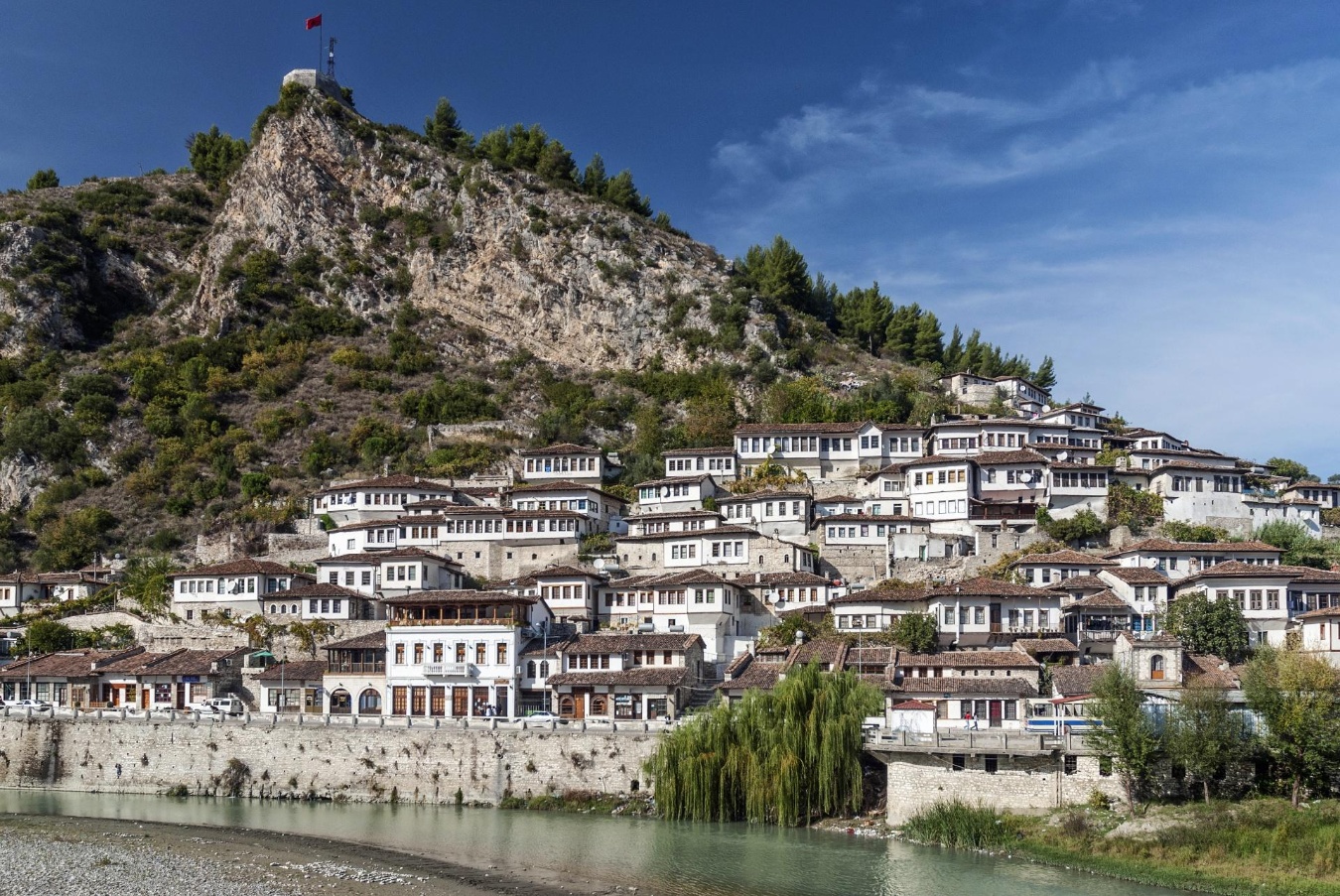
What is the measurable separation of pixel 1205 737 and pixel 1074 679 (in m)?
9.10

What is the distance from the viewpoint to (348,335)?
399 feet

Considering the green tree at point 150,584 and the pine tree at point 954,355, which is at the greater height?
the pine tree at point 954,355

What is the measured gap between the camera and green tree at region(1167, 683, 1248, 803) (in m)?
37.8

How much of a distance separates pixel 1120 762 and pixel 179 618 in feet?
163

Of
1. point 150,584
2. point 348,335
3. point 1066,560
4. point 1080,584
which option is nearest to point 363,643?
point 150,584

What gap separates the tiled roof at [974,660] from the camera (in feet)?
163

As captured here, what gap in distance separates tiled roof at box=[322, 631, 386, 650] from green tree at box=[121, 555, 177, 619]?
15703mm

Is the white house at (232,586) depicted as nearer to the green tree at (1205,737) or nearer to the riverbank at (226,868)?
the riverbank at (226,868)

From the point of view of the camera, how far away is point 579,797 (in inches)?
1812

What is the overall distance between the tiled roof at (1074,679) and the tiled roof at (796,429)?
116ft

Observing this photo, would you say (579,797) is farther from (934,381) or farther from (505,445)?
(934,381)

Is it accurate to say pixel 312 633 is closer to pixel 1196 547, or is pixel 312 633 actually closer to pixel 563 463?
pixel 563 463

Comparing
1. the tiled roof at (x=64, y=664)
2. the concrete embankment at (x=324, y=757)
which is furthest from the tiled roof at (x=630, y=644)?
the tiled roof at (x=64, y=664)

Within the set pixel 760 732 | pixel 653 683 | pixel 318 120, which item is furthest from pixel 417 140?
pixel 760 732
